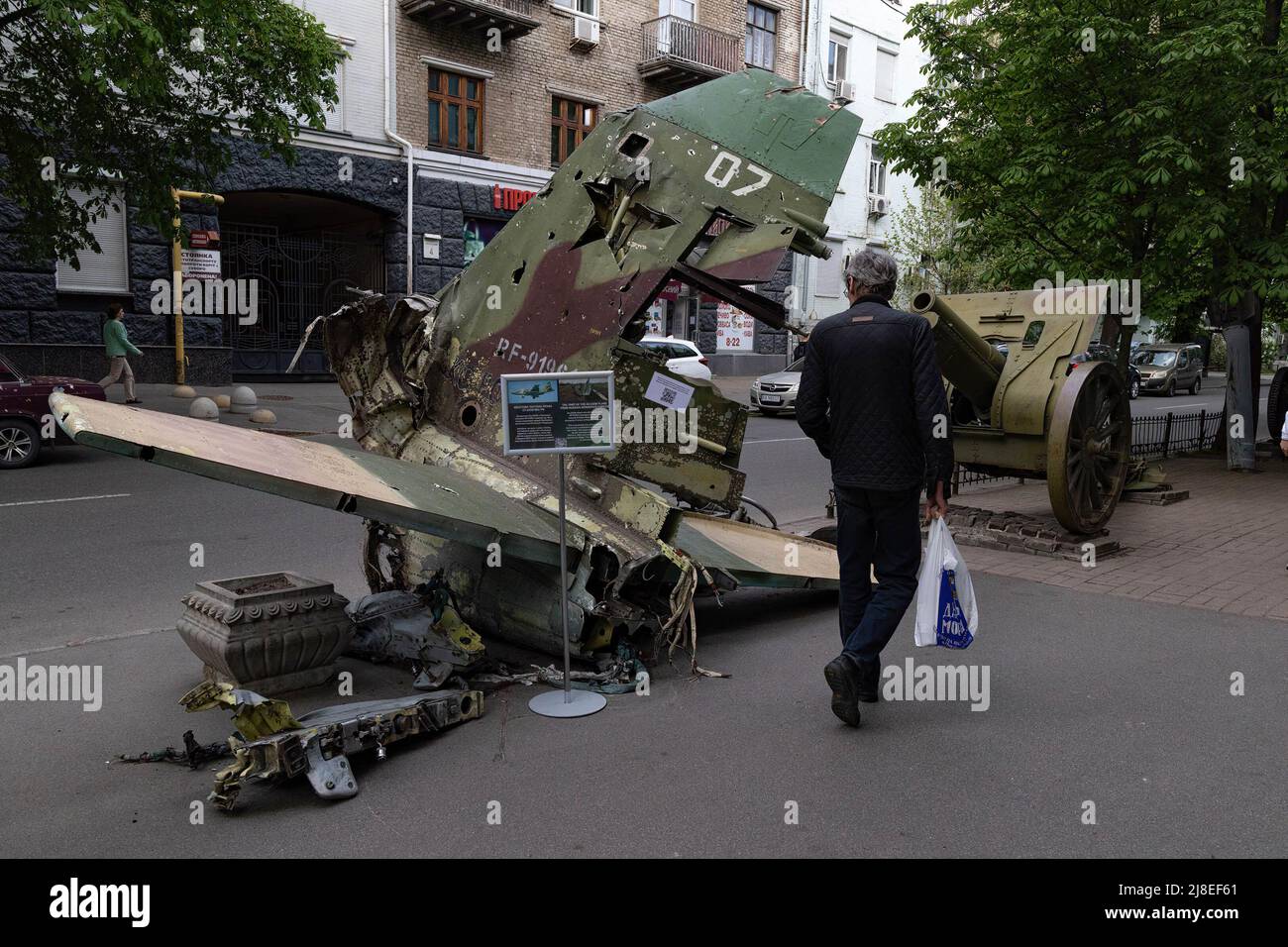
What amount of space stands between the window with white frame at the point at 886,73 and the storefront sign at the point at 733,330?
30.2ft

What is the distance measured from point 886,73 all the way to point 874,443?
102ft

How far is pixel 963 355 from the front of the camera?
784 centimetres

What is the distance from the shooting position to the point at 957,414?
348 inches

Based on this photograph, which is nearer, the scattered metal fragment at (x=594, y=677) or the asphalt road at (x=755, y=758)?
the asphalt road at (x=755, y=758)

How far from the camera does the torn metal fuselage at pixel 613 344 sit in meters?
5.15

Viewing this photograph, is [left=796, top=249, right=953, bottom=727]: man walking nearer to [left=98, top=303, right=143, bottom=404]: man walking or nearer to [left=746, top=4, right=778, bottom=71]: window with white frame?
[left=98, top=303, right=143, bottom=404]: man walking

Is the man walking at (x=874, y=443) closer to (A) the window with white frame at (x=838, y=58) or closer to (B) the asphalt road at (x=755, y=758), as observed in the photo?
(B) the asphalt road at (x=755, y=758)

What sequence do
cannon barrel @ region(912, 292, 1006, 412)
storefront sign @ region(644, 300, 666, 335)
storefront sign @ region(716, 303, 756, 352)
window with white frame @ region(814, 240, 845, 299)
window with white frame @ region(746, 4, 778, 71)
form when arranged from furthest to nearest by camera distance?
window with white frame @ region(814, 240, 845, 299) → storefront sign @ region(716, 303, 756, 352) → window with white frame @ region(746, 4, 778, 71) → storefront sign @ region(644, 300, 666, 335) → cannon barrel @ region(912, 292, 1006, 412)

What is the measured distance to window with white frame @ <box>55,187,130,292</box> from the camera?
1736 centimetres

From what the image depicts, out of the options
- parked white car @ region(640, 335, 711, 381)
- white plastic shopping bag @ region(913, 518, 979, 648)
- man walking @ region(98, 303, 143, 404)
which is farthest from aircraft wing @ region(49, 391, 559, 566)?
parked white car @ region(640, 335, 711, 381)

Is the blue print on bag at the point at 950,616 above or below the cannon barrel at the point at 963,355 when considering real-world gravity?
below

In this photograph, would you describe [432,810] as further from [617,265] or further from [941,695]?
[617,265]
